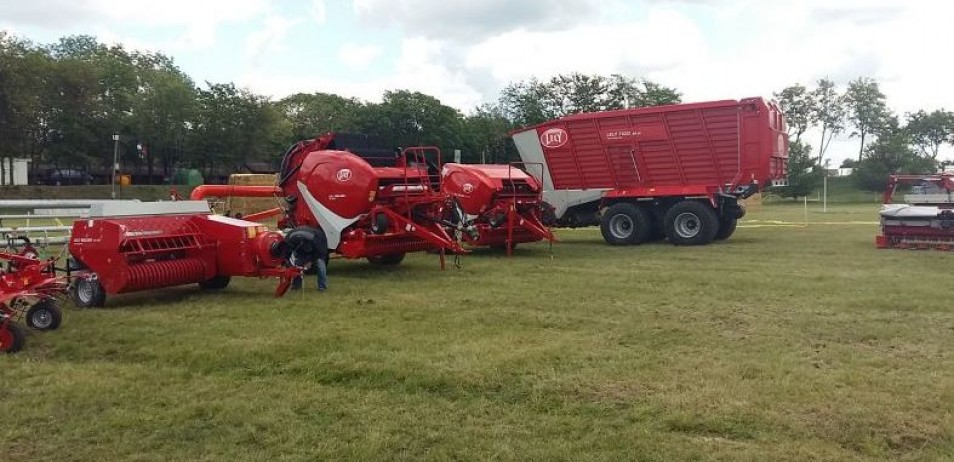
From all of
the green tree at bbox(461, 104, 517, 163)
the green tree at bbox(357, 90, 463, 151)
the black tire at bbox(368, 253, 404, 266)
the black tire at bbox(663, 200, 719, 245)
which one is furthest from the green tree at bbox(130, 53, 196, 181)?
the black tire at bbox(368, 253, 404, 266)

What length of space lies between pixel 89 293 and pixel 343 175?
3.89 metres

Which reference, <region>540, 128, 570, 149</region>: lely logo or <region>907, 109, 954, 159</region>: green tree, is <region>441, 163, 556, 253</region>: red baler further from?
<region>907, 109, 954, 159</region>: green tree

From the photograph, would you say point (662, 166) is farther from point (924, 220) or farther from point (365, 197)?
point (365, 197)

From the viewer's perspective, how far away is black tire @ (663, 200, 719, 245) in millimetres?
16312

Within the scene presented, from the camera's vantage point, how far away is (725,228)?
693 inches

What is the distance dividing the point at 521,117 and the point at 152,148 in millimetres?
26864

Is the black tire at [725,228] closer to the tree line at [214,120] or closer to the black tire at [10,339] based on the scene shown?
the black tire at [10,339]

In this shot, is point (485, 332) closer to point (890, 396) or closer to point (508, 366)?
point (508, 366)

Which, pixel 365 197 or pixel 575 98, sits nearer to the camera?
pixel 365 197

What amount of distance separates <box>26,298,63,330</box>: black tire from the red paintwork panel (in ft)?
42.1

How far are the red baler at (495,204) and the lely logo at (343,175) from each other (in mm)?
3250

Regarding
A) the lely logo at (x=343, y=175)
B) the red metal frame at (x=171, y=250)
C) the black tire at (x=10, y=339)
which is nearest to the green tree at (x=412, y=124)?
the lely logo at (x=343, y=175)

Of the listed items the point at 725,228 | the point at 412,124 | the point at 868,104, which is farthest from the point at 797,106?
the point at 725,228

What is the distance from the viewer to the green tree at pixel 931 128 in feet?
231
